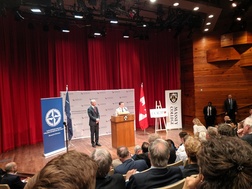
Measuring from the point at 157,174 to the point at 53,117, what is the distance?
4758mm

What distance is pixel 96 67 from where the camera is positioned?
911 cm

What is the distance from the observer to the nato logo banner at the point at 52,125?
6.03 metres

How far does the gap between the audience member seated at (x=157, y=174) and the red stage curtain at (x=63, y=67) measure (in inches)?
244

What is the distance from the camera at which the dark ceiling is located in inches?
258

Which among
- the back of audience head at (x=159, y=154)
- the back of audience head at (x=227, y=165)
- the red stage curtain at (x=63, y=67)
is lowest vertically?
the back of audience head at (x=159, y=154)

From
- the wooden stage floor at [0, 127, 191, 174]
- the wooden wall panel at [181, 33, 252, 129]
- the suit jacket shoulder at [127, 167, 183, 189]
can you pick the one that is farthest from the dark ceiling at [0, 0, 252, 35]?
the suit jacket shoulder at [127, 167, 183, 189]

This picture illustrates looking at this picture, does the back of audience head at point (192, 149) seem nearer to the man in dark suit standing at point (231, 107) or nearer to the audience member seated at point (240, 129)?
the audience member seated at point (240, 129)

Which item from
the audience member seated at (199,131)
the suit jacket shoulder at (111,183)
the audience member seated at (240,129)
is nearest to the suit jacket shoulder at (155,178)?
the suit jacket shoulder at (111,183)

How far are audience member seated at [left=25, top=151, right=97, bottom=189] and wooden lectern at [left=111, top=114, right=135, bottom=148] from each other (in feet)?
19.2

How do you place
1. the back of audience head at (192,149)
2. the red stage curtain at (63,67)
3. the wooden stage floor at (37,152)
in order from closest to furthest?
the back of audience head at (192,149)
the wooden stage floor at (37,152)
the red stage curtain at (63,67)

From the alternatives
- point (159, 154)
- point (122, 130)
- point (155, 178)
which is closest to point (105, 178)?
point (155, 178)

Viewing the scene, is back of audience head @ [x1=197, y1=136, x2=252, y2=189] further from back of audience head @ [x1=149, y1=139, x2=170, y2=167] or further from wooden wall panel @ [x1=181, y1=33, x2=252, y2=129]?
wooden wall panel @ [x1=181, y1=33, x2=252, y2=129]

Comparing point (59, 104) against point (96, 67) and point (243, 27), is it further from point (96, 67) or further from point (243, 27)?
point (243, 27)

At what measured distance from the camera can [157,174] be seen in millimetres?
2072
